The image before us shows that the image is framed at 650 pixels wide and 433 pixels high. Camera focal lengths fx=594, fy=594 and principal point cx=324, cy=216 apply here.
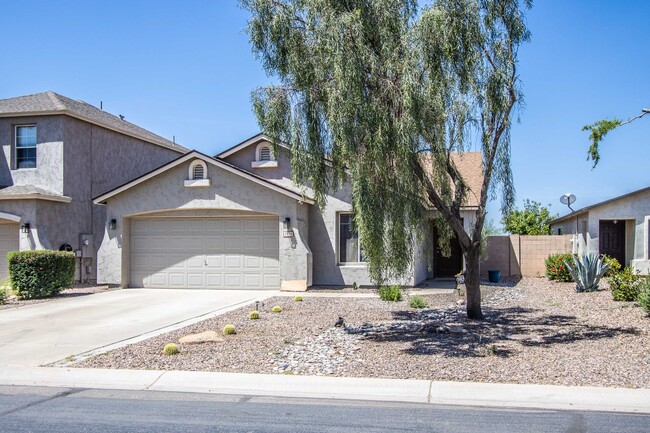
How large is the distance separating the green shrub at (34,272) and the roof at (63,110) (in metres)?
5.97

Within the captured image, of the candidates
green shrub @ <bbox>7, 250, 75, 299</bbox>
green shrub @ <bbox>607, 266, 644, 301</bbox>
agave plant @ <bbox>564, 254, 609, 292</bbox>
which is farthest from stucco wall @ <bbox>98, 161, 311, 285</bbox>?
green shrub @ <bbox>607, 266, 644, 301</bbox>

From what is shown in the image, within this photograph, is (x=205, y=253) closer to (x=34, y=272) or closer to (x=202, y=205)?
(x=202, y=205)

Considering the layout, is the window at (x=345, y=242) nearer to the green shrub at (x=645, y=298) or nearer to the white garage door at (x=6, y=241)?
the green shrub at (x=645, y=298)

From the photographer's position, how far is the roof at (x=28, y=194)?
19.4 meters

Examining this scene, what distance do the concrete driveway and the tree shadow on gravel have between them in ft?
14.7

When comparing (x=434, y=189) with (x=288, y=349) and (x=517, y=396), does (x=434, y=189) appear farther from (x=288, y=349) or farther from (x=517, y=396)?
(x=517, y=396)

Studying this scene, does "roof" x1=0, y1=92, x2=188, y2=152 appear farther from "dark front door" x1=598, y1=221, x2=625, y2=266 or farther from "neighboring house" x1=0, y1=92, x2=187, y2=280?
"dark front door" x1=598, y1=221, x2=625, y2=266

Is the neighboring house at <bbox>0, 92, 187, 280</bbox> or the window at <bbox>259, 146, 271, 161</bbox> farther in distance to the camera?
the window at <bbox>259, 146, 271, 161</bbox>

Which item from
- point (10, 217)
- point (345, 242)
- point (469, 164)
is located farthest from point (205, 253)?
point (469, 164)

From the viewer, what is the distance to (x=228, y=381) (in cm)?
801

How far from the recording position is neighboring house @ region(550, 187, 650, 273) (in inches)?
830

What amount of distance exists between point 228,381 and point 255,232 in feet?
37.3

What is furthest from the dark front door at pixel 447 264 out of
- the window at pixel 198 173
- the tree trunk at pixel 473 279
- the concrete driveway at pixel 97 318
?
the tree trunk at pixel 473 279

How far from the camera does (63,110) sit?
2062 cm
